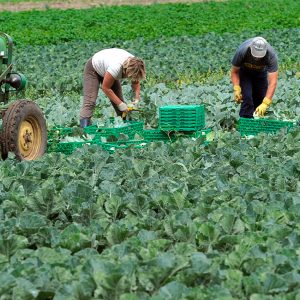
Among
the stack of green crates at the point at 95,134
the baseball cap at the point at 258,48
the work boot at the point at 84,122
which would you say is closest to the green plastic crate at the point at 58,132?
the stack of green crates at the point at 95,134

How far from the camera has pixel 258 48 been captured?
11109 millimetres

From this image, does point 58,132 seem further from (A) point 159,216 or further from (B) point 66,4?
(B) point 66,4

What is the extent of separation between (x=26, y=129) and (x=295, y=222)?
14.2 ft

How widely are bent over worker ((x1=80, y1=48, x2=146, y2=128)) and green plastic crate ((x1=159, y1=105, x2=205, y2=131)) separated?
1.37 ft

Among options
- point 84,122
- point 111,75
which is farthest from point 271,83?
point 84,122

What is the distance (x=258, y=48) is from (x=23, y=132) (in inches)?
122

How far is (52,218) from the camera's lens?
23.1 feet

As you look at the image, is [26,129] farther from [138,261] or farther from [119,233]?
[138,261]

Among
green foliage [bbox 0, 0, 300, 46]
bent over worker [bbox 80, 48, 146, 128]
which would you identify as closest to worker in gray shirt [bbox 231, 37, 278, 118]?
bent over worker [bbox 80, 48, 146, 128]

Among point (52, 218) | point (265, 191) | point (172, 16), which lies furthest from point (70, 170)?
point (172, 16)

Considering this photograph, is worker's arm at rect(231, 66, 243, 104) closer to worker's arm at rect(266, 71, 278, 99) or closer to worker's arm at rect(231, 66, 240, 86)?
worker's arm at rect(231, 66, 240, 86)

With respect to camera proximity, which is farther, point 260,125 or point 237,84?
point 237,84

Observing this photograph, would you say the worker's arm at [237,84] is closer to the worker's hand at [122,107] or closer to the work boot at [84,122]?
the worker's hand at [122,107]

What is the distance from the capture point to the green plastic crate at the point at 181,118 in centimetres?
1108
